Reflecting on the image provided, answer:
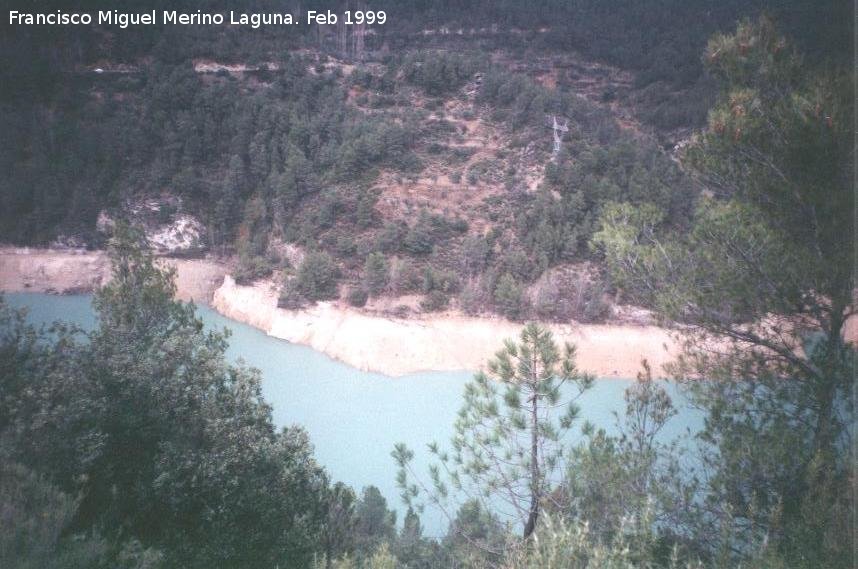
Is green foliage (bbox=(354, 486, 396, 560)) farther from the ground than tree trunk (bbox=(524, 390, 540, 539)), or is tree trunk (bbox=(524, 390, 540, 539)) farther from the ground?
tree trunk (bbox=(524, 390, 540, 539))

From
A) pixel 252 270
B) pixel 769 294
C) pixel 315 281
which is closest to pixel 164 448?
pixel 769 294

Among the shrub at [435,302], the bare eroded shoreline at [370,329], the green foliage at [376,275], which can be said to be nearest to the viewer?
the bare eroded shoreline at [370,329]

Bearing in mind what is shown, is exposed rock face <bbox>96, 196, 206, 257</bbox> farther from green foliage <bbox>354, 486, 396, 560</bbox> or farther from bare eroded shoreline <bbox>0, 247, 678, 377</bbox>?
green foliage <bbox>354, 486, 396, 560</bbox>

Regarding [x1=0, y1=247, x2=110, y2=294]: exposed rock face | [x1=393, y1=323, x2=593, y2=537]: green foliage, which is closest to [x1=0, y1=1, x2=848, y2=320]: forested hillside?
[x1=0, y1=247, x2=110, y2=294]: exposed rock face

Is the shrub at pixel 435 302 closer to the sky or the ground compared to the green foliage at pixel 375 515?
closer to the sky

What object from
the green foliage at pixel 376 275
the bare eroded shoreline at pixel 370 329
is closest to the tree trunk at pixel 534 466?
the bare eroded shoreline at pixel 370 329

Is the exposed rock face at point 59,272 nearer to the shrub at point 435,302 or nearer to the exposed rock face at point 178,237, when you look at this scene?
the exposed rock face at point 178,237

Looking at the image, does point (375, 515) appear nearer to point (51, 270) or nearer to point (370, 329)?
point (370, 329)

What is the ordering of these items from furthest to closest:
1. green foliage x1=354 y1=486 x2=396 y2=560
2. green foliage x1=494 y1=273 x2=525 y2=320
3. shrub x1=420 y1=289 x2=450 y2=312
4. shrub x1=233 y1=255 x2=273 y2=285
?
shrub x1=233 y1=255 x2=273 y2=285 → shrub x1=420 y1=289 x2=450 y2=312 → green foliage x1=494 y1=273 x2=525 y2=320 → green foliage x1=354 y1=486 x2=396 y2=560

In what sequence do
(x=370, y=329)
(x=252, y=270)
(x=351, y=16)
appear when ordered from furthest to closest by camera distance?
1. (x=252, y=270)
2. (x=370, y=329)
3. (x=351, y=16)

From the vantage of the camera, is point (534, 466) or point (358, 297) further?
point (358, 297)

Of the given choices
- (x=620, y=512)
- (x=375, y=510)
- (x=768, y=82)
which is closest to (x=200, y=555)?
(x=620, y=512)
